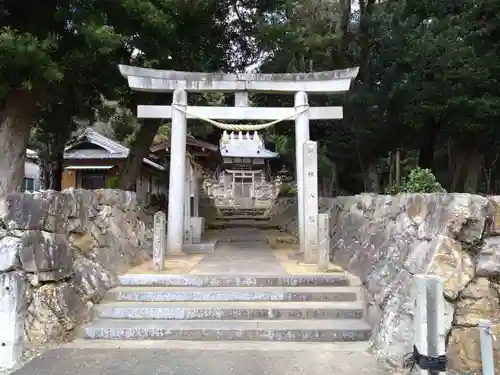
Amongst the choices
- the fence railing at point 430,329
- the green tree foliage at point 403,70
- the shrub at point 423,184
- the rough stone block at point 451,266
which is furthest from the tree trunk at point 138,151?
the fence railing at point 430,329

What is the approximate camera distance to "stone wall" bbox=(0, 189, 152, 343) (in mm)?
4883

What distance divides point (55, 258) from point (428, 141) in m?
14.0

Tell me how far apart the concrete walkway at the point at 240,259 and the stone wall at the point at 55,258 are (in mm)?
1750

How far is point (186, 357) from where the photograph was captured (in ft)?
16.0

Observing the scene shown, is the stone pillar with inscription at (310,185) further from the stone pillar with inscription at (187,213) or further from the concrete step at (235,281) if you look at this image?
the stone pillar with inscription at (187,213)

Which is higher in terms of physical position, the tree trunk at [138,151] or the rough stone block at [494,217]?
the tree trunk at [138,151]

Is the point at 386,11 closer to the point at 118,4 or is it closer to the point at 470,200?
the point at 118,4

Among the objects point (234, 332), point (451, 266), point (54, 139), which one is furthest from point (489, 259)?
point (54, 139)

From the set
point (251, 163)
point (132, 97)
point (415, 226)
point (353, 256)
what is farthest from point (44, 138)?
point (251, 163)

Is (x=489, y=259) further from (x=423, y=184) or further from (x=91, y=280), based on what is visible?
(x=91, y=280)

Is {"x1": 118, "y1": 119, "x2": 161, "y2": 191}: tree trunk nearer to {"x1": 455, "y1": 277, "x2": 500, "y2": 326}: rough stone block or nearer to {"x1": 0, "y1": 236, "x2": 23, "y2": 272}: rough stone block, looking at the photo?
{"x1": 0, "y1": 236, "x2": 23, "y2": 272}: rough stone block

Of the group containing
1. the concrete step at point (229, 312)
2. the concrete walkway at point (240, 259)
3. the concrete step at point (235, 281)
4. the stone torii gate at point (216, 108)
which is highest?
the stone torii gate at point (216, 108)

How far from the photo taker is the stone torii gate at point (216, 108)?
378 inches

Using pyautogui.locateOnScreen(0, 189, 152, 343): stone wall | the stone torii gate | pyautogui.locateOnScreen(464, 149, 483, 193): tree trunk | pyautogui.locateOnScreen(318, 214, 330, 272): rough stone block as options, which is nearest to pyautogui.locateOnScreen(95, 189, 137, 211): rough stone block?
pyautogui.locateOnScreen(0, 189, 152, 343): stone wall
